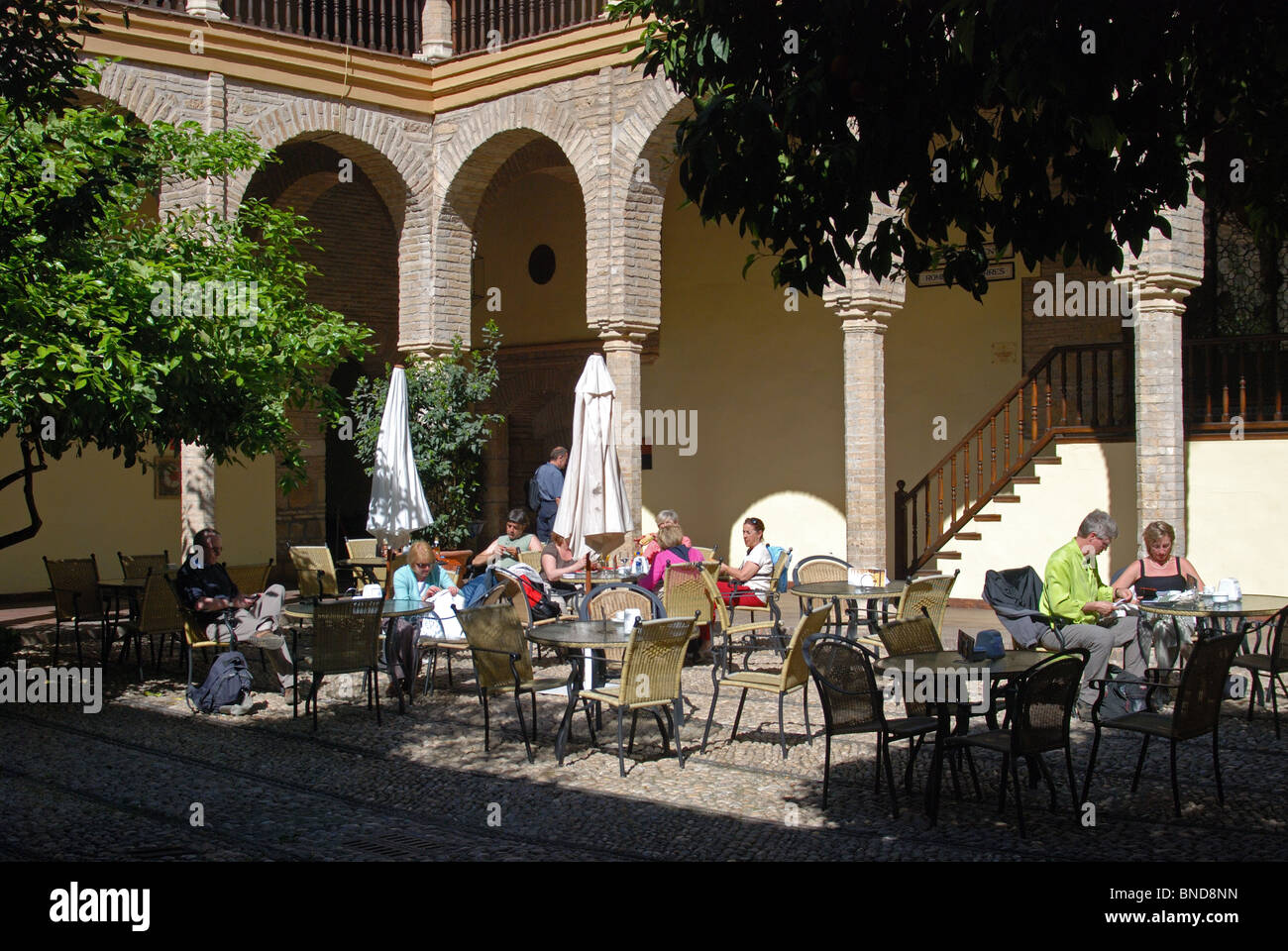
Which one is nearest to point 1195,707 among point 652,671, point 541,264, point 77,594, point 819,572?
point 652,671

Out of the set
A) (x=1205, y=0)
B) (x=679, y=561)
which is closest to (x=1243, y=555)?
(x=679, y=561)

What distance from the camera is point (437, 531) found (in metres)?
14.7

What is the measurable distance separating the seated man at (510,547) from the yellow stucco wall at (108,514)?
21.5 feet

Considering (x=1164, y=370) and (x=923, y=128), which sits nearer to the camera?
(x=923, y=128)

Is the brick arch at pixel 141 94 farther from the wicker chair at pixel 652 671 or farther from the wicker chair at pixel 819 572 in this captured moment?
the wicker chair at pixel 652 671

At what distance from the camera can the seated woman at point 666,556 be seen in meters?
9.80

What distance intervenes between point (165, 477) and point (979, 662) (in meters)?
13.3

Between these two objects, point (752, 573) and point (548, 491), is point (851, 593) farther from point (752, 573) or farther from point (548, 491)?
point (548, 491)

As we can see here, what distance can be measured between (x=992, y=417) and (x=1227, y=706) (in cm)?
529

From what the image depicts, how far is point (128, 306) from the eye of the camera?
807 cm

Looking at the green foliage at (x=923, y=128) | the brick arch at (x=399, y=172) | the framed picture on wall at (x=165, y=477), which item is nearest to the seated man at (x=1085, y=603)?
the green foliage at (x=923, y=128)

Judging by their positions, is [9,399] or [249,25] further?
[249,25]

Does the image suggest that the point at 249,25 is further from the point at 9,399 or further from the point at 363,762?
the point at 363,762
